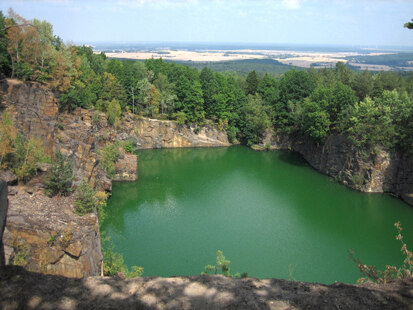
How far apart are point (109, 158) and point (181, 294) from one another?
868 inches

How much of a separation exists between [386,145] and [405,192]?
3761mm

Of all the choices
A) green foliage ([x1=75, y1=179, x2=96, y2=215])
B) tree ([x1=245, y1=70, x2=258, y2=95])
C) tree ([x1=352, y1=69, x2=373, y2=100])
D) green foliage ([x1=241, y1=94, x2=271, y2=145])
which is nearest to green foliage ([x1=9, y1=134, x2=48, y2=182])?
green foliage ([x1=75, y1=179, x2=96, y2=215])

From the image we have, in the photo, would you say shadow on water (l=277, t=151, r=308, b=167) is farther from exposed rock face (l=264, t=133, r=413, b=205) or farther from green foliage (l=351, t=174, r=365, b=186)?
green foliage (l=351, t=174, r=365, b=186)

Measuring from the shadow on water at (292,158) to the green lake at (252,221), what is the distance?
0.60m

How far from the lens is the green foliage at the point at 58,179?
14594 mm

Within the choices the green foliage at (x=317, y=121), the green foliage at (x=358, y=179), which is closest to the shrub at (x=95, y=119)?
the green foliage at (x=317, y=121)

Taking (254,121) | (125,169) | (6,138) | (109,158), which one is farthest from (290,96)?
(6,138)

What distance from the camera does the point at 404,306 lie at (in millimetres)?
4191

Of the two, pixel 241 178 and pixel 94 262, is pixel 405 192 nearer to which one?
pixel 241 178

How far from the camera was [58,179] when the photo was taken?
48.0 feet

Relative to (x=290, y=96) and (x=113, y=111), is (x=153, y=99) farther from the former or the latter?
(x=290, y=96)

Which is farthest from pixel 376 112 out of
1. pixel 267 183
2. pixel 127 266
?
pixel 127 266

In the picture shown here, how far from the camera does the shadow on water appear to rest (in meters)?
33.4

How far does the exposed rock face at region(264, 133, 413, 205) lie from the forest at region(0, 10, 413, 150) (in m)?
0.94
